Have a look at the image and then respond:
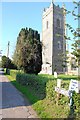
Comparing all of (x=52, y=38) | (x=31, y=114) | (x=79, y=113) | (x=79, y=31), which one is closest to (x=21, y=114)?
(x=31, y=114)

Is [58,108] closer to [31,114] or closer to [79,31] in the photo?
[31,114]

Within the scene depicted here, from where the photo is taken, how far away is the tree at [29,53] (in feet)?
81.0

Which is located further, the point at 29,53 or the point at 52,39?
the point at 52,39

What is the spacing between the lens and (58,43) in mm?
47469

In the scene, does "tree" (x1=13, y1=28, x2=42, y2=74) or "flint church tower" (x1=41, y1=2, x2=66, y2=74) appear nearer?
"tree" (x1=13, y1=28, x2=42, y2=74)

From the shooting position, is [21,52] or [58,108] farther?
[21,52]

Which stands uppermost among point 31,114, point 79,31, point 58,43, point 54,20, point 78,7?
point 54,20

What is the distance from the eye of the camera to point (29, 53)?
978 inches

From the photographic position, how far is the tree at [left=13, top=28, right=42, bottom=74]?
24703mm

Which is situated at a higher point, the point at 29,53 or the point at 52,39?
the point at 52,39

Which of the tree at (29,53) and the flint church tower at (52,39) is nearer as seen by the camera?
the tree at (29,53)

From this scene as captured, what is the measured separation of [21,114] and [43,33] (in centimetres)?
4286

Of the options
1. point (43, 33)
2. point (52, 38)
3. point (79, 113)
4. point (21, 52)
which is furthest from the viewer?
point (43, 33)

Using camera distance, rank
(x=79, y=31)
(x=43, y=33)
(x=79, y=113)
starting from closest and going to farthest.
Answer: (x=79, y=31) → (x=79, y=113) → (x=43, y=33)
